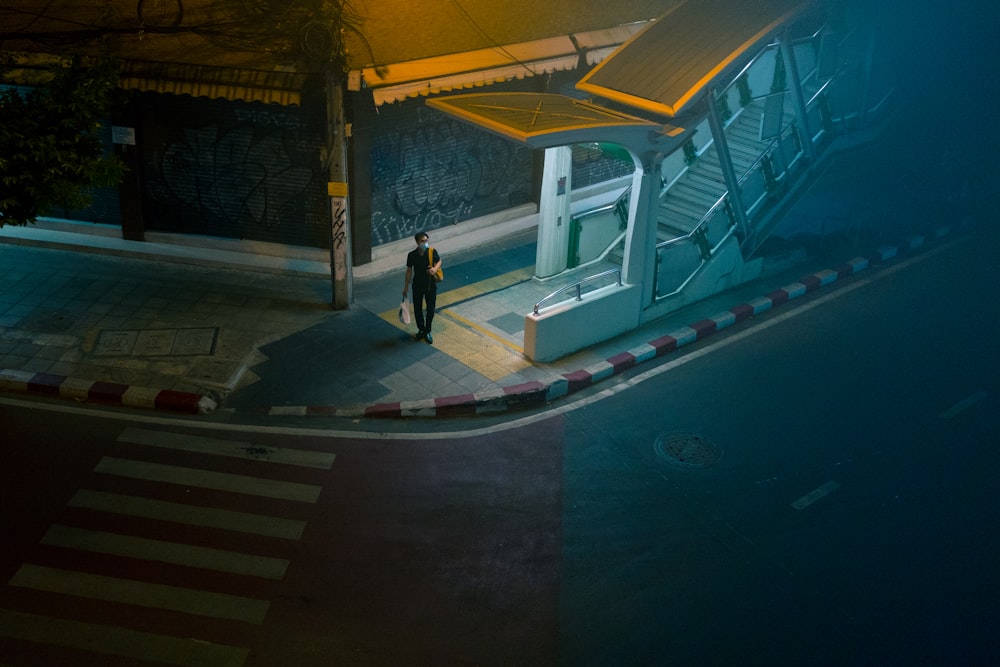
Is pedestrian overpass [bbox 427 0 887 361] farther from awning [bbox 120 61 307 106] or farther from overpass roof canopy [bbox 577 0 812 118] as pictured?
awning [bbox 120 61 307 106]

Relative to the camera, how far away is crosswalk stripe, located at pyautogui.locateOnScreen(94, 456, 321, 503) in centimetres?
1034

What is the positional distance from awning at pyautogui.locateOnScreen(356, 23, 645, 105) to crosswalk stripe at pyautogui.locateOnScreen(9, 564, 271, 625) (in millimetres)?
7844

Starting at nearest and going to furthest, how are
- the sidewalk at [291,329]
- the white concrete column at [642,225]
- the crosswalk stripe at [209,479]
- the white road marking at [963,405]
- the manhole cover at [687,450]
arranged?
the crosswalk stripe at [209,479] < the manhole cover at [687,450] < the sidewalk at [291,329] < the white road marking at [963,405] < the white concrete column at [642,225]

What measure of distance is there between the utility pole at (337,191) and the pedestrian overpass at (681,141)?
4.66 ft

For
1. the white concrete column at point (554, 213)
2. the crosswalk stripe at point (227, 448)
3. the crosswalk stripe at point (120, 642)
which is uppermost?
the white concrete column at point (554, 213)

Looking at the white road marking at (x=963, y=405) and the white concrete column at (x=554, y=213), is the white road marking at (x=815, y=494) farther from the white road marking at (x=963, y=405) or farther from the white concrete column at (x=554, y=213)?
the white concrete column at (x=554, y=213)

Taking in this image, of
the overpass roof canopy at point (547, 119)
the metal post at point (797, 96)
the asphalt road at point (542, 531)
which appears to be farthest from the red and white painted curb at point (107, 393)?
the metal post at point (797, 96)

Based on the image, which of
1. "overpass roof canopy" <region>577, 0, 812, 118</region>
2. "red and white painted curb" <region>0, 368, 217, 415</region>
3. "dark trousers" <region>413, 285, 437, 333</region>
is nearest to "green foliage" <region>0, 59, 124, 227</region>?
"red and white painted curb" <region>0, 368, 217, 415</region>

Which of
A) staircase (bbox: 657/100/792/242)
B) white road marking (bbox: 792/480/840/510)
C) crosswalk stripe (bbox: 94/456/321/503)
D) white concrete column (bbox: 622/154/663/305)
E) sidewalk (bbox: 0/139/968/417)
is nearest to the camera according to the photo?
crosswalk stripe (bbox: 94/456/321/503)

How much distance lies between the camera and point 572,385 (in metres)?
12.8

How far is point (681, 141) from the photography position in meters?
13.5

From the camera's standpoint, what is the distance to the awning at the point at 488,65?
1423 centimetres

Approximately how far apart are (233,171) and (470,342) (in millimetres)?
5084

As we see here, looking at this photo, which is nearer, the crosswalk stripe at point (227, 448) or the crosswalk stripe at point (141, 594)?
the crosswalk stripe at point (141, 594)
